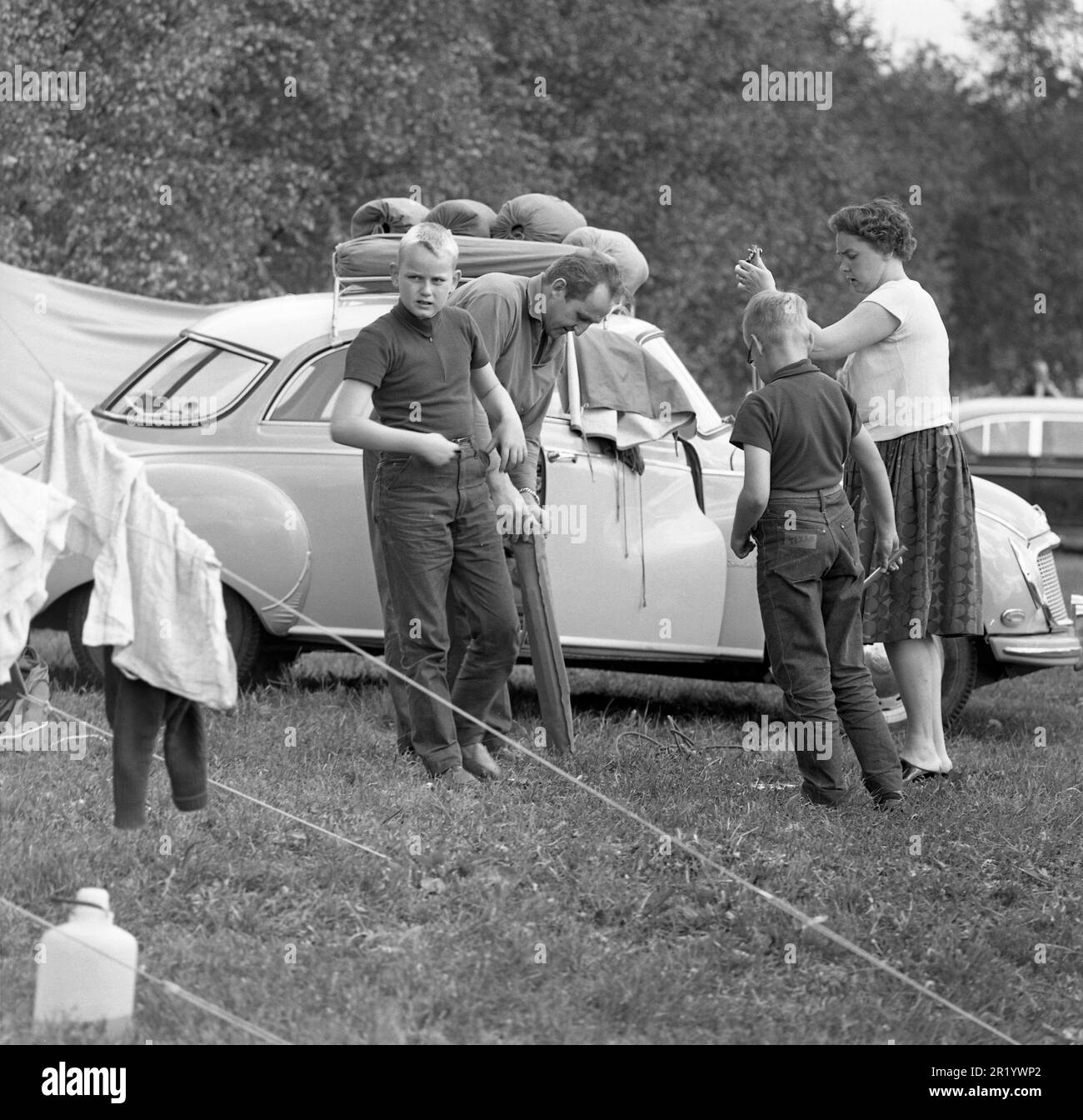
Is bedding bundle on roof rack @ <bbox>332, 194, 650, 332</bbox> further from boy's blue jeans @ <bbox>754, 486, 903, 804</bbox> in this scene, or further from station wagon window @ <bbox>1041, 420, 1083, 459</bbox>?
station wagon window @ <bbox>1041, 420, 1083, 459</bbox>

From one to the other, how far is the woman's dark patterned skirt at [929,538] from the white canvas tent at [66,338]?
4644 millimetres

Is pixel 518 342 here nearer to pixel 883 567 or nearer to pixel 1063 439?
pixel 883 567

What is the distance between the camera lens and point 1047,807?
573cm

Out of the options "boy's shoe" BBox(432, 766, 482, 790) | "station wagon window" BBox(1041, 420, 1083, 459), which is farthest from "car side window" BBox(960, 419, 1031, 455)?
"boy's shoe" BBox(432, 766, 482, 790)

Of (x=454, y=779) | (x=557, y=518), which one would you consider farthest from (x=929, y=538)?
(x=454, y=779)

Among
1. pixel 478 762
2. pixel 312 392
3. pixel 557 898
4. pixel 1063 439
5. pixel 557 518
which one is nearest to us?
pixel 557 898

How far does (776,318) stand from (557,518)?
1824mm

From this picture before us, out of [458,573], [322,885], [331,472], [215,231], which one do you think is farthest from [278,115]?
[322,885]

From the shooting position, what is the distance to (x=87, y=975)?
353 cm

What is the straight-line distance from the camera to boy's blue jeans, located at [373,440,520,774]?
555 centimetres

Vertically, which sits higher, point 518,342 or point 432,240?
point 432,240

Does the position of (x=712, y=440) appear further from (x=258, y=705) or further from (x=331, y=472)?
(x=258, y=705)

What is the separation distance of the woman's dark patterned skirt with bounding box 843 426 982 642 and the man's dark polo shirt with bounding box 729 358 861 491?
19.8 inches

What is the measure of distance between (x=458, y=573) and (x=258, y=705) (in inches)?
58.9
